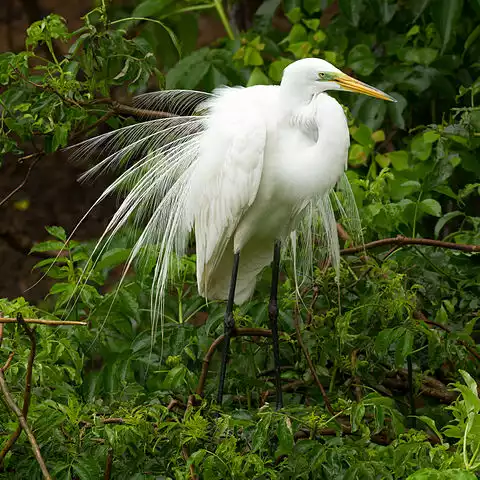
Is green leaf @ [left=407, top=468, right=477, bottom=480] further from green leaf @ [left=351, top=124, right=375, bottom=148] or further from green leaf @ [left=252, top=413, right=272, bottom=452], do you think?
green leaf @ [left=351, top=124, right=375, bottom=148]

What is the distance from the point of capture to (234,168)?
2434 mm

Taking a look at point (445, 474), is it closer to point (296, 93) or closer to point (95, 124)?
point (296, 93)

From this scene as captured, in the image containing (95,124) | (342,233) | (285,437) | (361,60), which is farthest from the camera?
(361,60)

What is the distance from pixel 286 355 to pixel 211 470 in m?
0.83

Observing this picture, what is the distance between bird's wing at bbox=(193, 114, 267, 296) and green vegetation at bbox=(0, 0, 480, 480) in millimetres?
109

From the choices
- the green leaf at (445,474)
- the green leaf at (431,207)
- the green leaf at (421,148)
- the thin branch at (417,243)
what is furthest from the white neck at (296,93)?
the green leaf at (445,474)

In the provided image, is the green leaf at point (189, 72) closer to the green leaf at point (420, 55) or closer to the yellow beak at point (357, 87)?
the green leaf at point (420, 55)

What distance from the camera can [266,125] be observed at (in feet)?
8.02

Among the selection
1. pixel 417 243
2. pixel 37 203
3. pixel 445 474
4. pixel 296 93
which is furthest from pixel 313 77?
pixel 37 203

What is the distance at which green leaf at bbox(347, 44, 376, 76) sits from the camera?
3268 millimetres

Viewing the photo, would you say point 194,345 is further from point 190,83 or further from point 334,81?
point 190,83

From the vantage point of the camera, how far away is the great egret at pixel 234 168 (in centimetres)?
241

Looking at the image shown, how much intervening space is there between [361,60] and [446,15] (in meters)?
0.29

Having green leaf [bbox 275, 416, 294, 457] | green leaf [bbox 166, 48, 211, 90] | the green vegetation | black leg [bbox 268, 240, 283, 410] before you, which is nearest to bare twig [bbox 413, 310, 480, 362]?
the green vegetation
